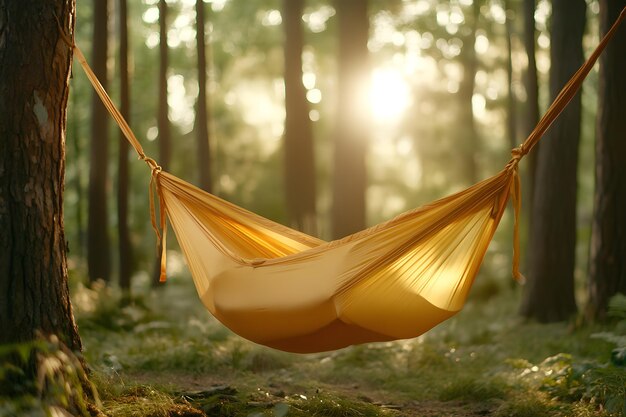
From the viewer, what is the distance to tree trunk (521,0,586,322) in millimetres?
6852

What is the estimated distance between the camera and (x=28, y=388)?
108 inches

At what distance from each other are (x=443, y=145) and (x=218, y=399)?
11.6 meters

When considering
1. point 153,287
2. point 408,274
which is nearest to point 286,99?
point 153,287

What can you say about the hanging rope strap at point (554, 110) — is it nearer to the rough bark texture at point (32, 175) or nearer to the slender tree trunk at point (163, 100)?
the rough bark texture at point (32, 175)

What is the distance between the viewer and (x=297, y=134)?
32.4 ft

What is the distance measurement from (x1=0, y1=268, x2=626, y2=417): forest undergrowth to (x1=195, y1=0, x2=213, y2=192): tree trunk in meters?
2.29

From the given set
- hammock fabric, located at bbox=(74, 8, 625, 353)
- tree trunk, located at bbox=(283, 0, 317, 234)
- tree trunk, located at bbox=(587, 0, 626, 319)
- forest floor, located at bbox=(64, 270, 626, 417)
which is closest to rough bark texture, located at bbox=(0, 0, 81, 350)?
hammock fabric, located at bbox=(74, 8, 625, 353)

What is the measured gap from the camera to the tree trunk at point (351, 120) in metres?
8.16

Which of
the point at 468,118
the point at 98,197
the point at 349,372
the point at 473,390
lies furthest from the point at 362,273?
the point at 468,118

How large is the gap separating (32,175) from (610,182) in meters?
4.23

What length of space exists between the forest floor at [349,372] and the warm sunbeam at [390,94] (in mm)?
8030

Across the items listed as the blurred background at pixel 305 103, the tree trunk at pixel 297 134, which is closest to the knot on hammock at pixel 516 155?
the blurred background at pixel 305 103

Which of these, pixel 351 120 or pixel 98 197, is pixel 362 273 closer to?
pixel 351 120

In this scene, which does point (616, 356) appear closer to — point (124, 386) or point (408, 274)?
point (408, 274)
